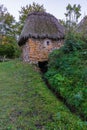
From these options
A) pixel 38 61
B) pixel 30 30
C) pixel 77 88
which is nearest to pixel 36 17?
pixel 30 30

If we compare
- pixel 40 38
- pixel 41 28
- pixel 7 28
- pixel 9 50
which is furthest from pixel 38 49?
pixel 7 28

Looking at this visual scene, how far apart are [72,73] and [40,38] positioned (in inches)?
287

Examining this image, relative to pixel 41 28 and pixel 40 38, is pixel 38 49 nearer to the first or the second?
pixel 40 38

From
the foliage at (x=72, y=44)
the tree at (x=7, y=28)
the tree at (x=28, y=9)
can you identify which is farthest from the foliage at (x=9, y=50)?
the foliage at (x=72, y=44)

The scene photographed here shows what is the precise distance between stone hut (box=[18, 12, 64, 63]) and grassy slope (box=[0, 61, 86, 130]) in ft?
14.6

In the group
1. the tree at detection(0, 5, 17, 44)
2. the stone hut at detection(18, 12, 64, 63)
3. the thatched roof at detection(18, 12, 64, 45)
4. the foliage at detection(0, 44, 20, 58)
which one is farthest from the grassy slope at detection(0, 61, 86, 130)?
the tree at detection(0, 5, 17, 44)

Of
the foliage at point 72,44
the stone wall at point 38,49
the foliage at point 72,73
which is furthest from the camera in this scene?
the stone wall at point 38,49

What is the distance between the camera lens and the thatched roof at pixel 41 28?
18359mm

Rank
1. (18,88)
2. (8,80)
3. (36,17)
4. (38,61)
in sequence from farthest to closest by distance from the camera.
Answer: (36,17) < (38,61) < (8,80) < (18,88)

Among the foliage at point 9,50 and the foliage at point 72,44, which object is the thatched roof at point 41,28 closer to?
the foliage at point 72,44

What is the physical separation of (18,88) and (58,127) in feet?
Result: 15.9

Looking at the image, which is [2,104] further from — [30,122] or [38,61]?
[38,61]

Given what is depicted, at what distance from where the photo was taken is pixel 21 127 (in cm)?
779

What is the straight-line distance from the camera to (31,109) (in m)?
9.23
